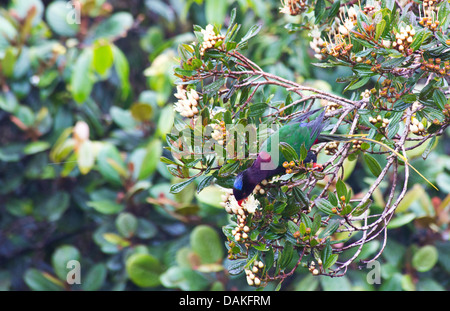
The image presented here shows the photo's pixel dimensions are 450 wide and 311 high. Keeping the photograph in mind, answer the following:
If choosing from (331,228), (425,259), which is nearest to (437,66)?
(331,228)

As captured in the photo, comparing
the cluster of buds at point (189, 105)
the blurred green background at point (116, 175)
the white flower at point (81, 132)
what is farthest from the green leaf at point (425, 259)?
the white flower at point (81, 132)

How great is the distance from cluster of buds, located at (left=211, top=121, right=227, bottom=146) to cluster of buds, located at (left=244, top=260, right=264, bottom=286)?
406mm

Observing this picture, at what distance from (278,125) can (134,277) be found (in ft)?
5.74

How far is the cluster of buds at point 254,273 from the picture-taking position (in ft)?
4.83

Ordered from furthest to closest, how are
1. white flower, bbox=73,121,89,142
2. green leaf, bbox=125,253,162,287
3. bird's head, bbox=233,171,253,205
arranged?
white flower, bbox=73,121,89,142
green leaf, bbox=125,253,162,287
bird's head, bbox=233,171,253,205

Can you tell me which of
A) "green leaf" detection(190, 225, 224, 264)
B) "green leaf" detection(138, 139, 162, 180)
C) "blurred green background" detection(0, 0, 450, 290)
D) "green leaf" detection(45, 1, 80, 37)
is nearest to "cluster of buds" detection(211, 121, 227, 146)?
"blurred green background" detection(0, 0, 450, 290)

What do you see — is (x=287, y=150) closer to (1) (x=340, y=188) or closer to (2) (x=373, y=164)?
(1) (x=340, y=188)

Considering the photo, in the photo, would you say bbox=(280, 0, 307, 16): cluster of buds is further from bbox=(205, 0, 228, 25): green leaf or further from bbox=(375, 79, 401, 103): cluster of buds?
bbox=(205, 0, 228, 25): green leaf

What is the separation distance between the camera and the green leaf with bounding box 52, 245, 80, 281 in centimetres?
319

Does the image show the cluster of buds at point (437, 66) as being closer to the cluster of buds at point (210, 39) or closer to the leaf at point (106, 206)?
the cluster of buds at point (210, 39)

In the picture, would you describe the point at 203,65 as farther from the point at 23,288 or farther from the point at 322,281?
the point at 23,288

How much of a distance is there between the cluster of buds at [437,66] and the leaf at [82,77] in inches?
91.6

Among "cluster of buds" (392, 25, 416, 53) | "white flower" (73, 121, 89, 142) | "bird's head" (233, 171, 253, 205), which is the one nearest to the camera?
"cluster of buds" (392, 25, 416, 53)

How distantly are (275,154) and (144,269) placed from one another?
5.68 ft
